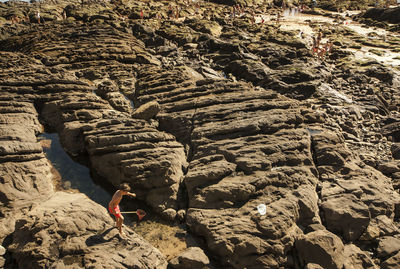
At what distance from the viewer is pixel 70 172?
55.5ft

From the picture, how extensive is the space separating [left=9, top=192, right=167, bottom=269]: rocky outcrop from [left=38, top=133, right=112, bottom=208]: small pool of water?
237cm

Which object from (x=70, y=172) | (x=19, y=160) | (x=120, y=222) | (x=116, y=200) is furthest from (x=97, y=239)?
(x=19, y=160)

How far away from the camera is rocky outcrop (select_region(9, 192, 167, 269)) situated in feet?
36.7

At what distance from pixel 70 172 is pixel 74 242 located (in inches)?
246

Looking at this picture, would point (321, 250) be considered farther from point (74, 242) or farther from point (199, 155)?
point (74, 242)

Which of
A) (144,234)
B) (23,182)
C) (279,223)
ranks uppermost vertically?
(23,182)

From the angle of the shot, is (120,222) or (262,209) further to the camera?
(262,209)

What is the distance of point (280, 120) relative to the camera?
18984 millimetres

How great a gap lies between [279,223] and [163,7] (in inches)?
1896

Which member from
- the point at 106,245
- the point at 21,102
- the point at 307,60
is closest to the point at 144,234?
the point at 106,245

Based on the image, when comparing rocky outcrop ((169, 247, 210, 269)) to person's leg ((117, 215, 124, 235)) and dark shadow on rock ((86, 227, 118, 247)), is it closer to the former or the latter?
person's leg ((117, 215, 124, 235))

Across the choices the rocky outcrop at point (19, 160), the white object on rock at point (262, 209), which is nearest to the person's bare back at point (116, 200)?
the rocky outcrop at point (19, 160)

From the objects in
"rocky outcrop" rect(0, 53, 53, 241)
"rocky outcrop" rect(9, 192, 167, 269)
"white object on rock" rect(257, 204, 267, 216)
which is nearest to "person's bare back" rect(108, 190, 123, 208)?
"rocky outcrop" rect(9, 192, 167, 269)

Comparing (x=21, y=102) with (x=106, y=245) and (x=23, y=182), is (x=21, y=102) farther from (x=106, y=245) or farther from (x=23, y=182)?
(x=106, y=245)
